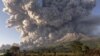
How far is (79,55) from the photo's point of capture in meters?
63.1

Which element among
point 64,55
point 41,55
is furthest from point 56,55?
point 41,55

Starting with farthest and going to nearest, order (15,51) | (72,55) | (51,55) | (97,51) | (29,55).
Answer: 1. (15,51)
2. (29,55)
3. (51,55)
4. (72,55)
5. (97,51)

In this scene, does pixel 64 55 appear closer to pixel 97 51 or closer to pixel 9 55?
pixel 97 51

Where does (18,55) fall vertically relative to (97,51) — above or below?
above

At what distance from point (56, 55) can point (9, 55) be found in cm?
1605

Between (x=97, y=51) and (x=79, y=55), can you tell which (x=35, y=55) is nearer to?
(x=79, y=55)

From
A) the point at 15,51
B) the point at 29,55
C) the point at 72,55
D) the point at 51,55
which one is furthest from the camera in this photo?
the point at 15,51

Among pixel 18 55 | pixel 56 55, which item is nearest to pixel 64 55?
pixel 56 55

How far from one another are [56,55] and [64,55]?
2.45m

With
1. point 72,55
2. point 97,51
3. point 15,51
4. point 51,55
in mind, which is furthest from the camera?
point 15,51

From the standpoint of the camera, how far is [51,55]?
2795 inches

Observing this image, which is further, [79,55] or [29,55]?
[29,55]

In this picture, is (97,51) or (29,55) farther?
(29,55)

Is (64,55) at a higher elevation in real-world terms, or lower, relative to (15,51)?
Result: lower
